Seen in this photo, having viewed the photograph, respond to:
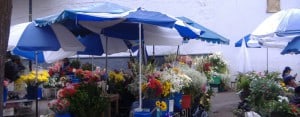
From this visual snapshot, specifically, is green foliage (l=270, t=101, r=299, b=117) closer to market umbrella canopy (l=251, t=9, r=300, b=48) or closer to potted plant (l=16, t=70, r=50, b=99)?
market umbrella canopy (l=251, t=9, r=300, b=48)

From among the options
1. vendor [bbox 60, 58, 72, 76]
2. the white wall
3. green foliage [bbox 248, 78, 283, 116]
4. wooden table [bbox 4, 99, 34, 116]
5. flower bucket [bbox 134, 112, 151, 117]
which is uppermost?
the white wall

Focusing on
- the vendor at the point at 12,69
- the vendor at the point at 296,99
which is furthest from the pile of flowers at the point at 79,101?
the vendor at the point at 296,99

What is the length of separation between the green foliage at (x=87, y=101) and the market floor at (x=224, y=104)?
5215 millimetres

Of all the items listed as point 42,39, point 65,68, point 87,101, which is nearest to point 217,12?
point 65,68

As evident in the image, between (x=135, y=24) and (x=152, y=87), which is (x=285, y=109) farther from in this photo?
(x=135, y=24)

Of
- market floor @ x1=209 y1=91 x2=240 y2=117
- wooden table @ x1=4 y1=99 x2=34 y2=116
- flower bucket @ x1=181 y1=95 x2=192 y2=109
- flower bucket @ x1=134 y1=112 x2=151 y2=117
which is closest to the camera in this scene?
flower bucket @ x1=134 y1=112 x2=151 y2=117

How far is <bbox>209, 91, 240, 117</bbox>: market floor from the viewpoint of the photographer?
13.6 meters

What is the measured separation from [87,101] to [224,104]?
857cm

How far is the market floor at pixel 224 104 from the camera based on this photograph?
1362 centimetres

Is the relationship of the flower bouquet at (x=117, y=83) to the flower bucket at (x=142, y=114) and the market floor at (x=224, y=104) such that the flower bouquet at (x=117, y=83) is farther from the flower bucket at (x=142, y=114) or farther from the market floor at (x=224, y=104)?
the market floor at (x=224, y=104)

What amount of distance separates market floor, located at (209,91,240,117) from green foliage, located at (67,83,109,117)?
17.1 ft

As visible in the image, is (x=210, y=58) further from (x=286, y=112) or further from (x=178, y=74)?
(x=286, y=112)

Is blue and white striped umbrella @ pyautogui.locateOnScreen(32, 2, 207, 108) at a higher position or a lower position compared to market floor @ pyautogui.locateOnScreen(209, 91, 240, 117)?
higher

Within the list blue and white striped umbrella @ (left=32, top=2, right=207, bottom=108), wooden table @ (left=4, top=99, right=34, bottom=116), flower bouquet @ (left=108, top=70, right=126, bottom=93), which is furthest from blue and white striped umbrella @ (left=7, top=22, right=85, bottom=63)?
wooden table @ (left=4, top=99, right=34, bottom=116)
